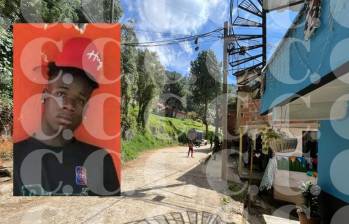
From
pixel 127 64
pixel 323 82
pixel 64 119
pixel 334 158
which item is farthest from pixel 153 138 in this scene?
pixel 323 82

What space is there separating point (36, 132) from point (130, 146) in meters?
20.4

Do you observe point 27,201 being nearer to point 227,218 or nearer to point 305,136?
point 227,218

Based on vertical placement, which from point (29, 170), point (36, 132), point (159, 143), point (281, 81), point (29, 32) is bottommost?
point (159, 143)

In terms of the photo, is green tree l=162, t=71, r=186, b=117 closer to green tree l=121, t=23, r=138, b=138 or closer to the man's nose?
green tree l=121, t=23, r=138, b=138

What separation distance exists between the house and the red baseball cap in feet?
9.22

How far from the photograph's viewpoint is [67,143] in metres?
4.56

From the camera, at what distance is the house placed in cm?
337

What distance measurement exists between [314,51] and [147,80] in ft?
80.5

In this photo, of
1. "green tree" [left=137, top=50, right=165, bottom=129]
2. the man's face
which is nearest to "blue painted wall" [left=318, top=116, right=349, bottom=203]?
the man's face

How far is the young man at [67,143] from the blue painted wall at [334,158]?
4327 mm

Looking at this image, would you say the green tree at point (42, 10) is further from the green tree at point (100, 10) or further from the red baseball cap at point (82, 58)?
the red baseball cap at point (82, 58)

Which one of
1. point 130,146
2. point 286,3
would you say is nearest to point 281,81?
point 286,3

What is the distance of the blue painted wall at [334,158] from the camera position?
620cm

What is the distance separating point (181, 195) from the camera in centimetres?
1174
